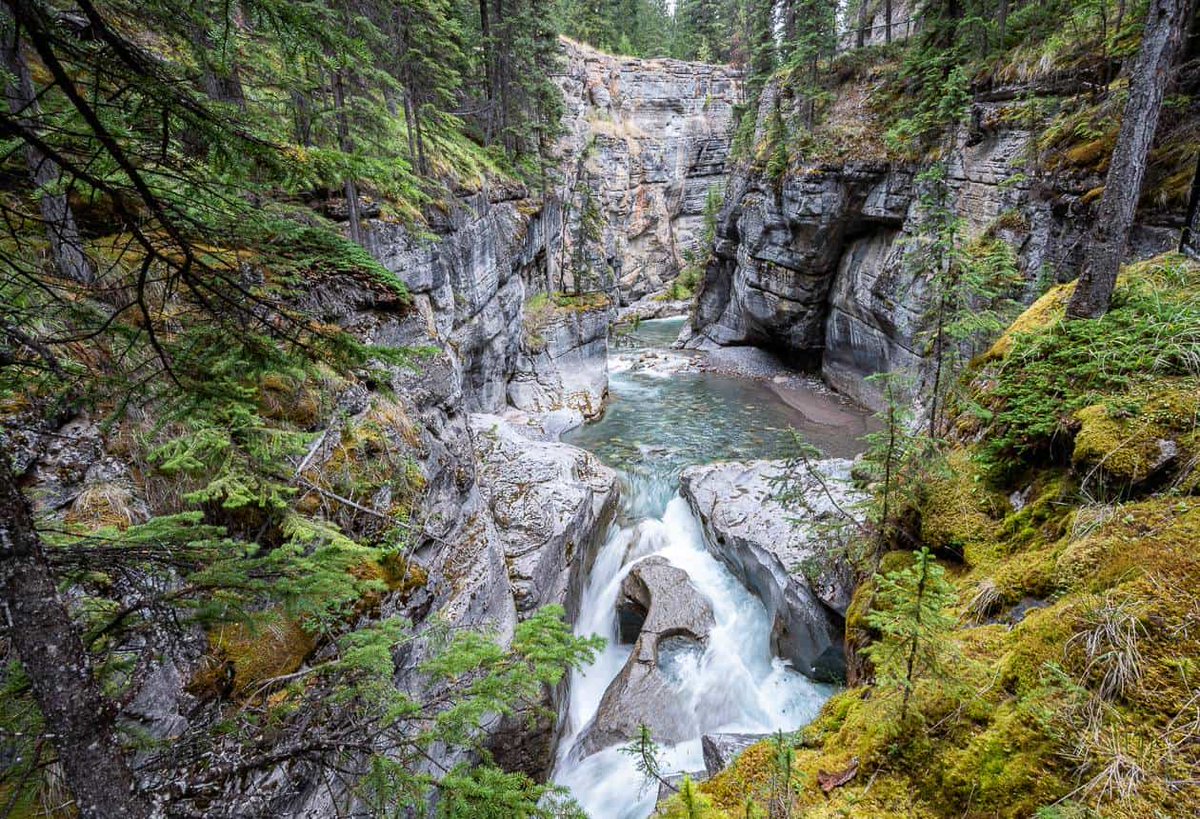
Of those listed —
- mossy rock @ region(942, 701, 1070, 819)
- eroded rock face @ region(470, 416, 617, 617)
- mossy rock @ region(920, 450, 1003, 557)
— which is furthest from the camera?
eroded rock face @ region(470, 416, 617, 617)

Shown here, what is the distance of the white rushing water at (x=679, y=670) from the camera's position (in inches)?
315

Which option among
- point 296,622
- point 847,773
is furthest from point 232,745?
point 847,773

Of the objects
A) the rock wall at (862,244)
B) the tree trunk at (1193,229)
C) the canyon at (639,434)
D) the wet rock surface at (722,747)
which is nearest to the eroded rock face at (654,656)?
the canyon at (639,434)

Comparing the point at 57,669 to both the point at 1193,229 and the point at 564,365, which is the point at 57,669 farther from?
the point at 564,365

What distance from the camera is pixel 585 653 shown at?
3.30 metres

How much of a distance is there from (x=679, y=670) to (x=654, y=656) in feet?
1.69

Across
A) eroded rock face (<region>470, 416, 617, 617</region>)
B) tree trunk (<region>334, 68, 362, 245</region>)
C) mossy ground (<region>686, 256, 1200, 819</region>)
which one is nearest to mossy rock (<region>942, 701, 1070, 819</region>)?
mossy ground (<region>686, 256, 1200, 819</region>)

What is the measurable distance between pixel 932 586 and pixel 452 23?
17832 mm

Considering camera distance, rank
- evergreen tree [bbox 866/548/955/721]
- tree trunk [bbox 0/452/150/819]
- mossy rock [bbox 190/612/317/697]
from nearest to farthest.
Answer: tree trunk [bbox 0/452/150/819] < evergreen tree [bbox 866/548/955/721] < mossy rock [bbox 190/612/317/697]

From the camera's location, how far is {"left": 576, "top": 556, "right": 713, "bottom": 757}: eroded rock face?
8.60 metres

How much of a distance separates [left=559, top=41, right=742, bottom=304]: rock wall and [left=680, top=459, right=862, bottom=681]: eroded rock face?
102 feet

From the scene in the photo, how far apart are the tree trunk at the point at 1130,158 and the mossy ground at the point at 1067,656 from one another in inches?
21.2

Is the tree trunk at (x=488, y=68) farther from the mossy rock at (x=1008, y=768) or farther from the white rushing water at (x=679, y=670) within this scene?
the mossy rock at (x=1008, y=768)

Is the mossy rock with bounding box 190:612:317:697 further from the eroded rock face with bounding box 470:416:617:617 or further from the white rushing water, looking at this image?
the eroded rock face with bounding box 470:416:617:617
